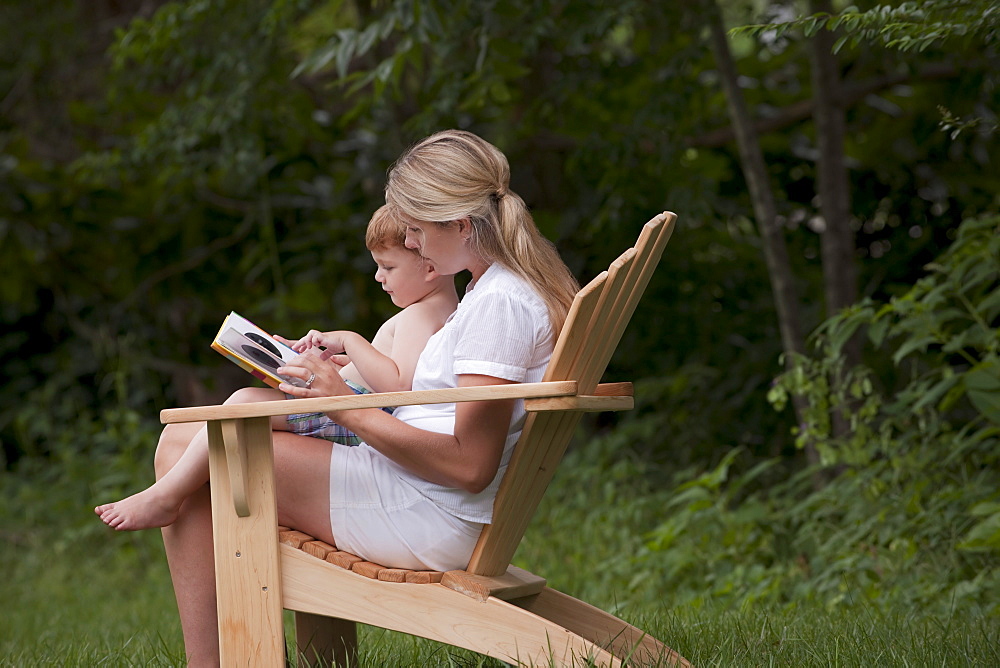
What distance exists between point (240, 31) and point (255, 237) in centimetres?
156

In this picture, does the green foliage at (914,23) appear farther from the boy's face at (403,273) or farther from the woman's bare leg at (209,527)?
the woman's bare leg at (209,527)

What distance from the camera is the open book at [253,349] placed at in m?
2.08

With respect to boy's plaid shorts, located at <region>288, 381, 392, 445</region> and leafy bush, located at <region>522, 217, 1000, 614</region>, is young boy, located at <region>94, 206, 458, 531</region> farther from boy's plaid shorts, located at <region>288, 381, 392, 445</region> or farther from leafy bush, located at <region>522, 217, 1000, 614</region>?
leafy bush, located at <region>522, 217, 1000, 614</region>

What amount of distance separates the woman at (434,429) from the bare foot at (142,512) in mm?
67

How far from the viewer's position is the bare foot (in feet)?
6.83

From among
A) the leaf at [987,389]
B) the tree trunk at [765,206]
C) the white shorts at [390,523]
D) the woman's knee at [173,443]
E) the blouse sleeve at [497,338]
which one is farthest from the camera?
the tree trunk at [765,206]

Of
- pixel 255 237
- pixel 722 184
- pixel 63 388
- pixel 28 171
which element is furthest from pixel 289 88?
pixel 63 388

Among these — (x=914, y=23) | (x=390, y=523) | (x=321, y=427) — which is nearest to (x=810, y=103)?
(x=914, y=23)

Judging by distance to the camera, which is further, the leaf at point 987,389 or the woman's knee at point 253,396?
the leaf at point 987,389

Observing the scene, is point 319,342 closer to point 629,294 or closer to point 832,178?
point 629,294

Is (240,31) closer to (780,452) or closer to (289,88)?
(289,88)

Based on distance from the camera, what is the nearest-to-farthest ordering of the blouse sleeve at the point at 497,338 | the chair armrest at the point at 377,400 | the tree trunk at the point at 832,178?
the chair armrest at the point at 377,400
the blouse sleeve at the point at 497,338
the tree trunk at the point at 832,178

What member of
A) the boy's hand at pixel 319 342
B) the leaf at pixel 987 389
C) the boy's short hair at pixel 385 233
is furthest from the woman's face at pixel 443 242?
the leaf at pixel 987 389

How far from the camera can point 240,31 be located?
186 inches
